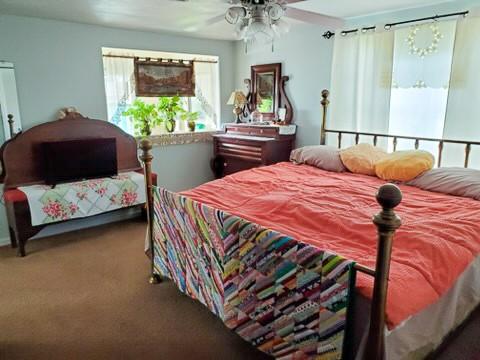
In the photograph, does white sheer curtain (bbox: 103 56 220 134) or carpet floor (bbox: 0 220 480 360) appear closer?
carpet floor (bbox: 0 220 480 360)

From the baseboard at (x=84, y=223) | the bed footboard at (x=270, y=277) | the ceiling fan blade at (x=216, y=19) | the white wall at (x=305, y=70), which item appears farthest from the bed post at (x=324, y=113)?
the baseboard at (x=84, y=223)

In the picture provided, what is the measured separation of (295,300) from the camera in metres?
1.56

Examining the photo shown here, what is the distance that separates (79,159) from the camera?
3.57 meters

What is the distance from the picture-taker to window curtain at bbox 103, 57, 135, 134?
4227 mm

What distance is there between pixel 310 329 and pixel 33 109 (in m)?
3.51

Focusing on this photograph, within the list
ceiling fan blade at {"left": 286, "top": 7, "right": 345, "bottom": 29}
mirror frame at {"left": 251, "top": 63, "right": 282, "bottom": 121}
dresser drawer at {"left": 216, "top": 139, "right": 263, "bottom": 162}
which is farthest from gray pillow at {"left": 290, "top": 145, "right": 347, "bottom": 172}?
ceiling fan blade at {"left": 286, "top": 7, "right": 345, "bottom": 29}

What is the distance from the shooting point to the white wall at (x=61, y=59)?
136 inches

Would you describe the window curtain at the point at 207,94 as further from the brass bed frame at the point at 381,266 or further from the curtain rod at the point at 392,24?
the brass bed frame at the point at 381,266

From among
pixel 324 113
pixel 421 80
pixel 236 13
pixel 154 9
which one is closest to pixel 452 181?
pixel 421 80

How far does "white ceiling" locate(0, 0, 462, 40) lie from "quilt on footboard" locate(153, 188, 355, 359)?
177cm

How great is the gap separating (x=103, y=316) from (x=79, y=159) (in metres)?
1.84

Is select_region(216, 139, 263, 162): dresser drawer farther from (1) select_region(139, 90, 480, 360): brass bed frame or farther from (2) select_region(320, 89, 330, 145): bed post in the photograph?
(1) select_region(139, 90, 480, 360): brass bed frame

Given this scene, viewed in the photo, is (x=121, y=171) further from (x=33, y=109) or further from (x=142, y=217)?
(x=33, y=109)

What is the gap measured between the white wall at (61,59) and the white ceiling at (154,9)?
0.16m
